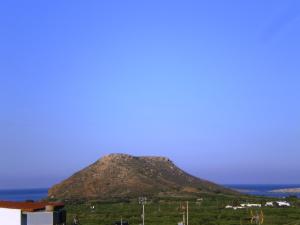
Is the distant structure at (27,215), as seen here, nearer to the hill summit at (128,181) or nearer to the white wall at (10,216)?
the white wall at (10,216)

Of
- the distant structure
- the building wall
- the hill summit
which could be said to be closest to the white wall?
the distant structure

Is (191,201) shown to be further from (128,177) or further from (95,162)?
(95,162)

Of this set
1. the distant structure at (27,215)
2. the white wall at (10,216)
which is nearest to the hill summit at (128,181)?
the distant structure at (27,215)

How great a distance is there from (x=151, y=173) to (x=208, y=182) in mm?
19949

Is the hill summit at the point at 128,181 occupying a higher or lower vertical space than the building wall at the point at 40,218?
higher

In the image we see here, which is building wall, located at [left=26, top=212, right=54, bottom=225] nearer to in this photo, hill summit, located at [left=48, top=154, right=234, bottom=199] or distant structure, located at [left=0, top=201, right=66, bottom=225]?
distant structure, located at [left=0, top=201, right=66, bottom=225]

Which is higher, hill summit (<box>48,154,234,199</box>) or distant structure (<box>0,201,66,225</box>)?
hill summit (<box>48,154,234,199</box>)

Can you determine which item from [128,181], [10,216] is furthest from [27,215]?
[128,181]

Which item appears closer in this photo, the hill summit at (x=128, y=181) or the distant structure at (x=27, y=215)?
the distant structure at (x=27, y=215)

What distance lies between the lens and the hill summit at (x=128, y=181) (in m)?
133

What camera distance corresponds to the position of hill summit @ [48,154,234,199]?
437 ft

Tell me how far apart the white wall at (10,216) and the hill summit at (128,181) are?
89387 mm

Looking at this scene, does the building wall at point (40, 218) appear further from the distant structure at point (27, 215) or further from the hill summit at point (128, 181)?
the hill summit at point (128, 181)

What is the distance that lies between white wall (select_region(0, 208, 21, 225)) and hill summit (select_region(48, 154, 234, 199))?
293ft
